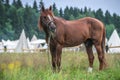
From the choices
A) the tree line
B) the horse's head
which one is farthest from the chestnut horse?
the tree line

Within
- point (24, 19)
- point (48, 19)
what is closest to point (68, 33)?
point (48, 19)

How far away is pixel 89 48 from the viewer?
12062 mm

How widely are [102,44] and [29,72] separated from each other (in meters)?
4.97

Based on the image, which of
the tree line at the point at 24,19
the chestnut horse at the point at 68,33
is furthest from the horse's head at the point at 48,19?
the tree line at the point at 24,19

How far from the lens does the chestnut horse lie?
10292 mm

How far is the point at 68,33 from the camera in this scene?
11.1 metres

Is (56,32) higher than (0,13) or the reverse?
the reverse

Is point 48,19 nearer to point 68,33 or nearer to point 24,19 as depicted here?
point 68,33

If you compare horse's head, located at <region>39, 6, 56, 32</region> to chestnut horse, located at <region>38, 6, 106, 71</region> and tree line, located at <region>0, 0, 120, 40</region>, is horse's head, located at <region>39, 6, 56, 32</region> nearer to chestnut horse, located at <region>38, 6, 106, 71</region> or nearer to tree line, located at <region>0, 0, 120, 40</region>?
chestnut horse, located at <region>38, 6, 106, 71</region>

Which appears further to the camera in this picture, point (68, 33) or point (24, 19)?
point (24, 19)

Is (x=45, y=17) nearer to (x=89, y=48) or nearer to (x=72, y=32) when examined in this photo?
(x=72, y=32)

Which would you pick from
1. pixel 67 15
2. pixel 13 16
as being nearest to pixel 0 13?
pixel 13 16

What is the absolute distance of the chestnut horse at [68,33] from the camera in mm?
10292

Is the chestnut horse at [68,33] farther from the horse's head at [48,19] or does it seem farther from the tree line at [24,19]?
the tree line at [24,19]
